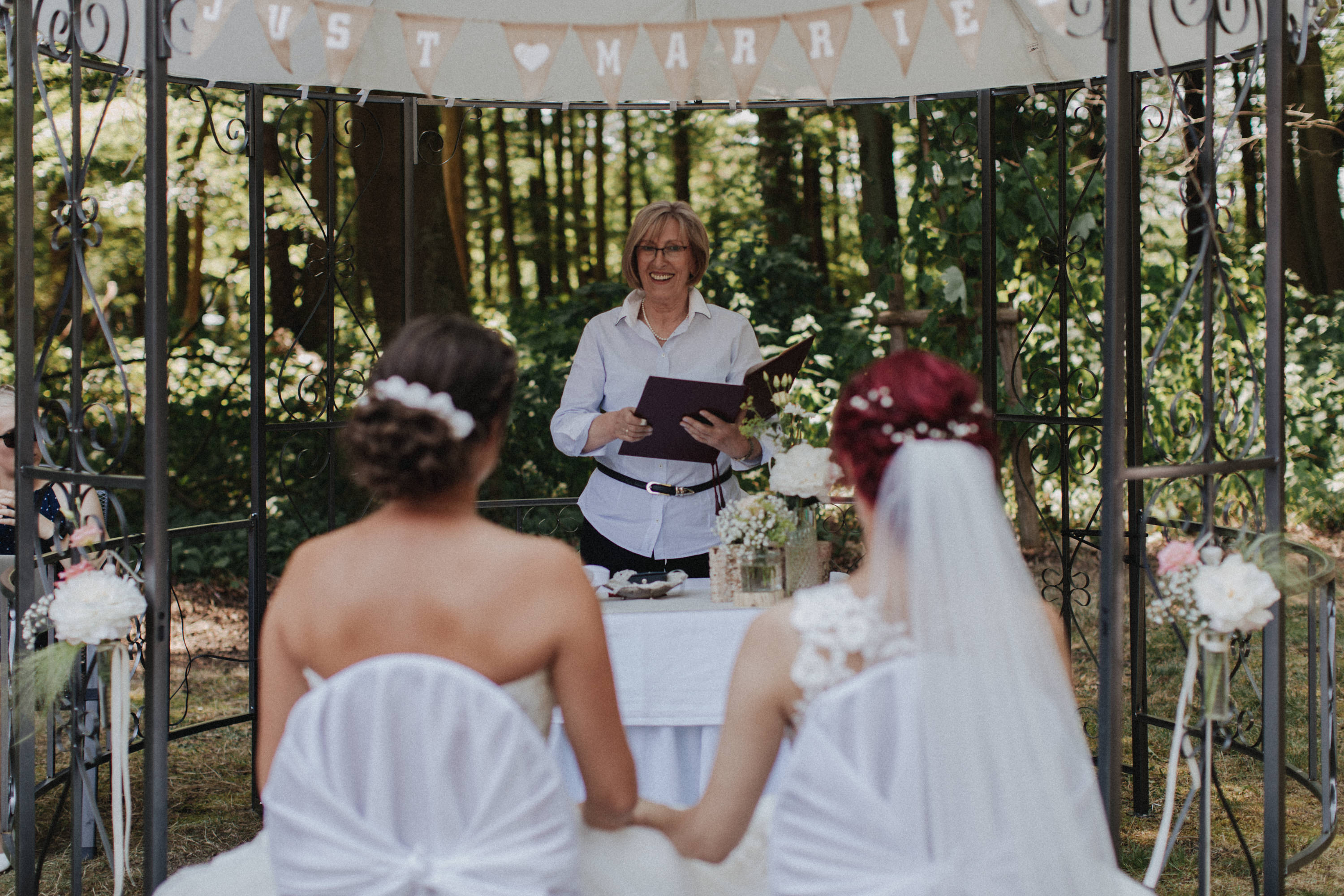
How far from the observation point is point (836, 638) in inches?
71.0

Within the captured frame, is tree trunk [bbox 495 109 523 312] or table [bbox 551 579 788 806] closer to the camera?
table [bbox 551 579 788 806]

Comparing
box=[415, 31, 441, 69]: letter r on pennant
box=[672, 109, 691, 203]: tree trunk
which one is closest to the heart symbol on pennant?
box=[415, 31, 441, 69]: letter r on pennant

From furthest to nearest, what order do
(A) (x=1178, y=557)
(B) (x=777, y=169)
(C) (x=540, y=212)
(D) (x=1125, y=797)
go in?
(C) (x=540, y=212) < (B) (x=777, y=169) < (D) (x=1125, y=797) < (A) (x=1178, y=557)

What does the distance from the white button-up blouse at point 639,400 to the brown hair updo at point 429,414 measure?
1.84 metres

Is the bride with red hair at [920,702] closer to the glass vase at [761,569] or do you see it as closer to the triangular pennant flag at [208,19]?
the glass vase at [761,569]

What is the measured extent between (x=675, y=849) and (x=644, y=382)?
2.27 meters

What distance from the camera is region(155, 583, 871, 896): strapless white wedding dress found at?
180 cm

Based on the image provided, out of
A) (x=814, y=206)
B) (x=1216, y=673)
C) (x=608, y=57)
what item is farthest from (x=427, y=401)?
(x=814, y=206)

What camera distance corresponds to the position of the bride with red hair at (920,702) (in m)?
1.68

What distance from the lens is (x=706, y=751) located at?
9.97ft

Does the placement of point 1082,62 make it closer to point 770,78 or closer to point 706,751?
point 770,78

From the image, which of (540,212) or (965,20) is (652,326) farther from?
(540,212)

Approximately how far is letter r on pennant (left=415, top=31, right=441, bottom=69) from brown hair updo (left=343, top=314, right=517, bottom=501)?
→ 1.87 meters

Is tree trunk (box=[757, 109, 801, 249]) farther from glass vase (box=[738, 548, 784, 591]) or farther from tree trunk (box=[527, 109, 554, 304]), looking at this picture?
glass vase (box=[738, 548, 784, 591])
